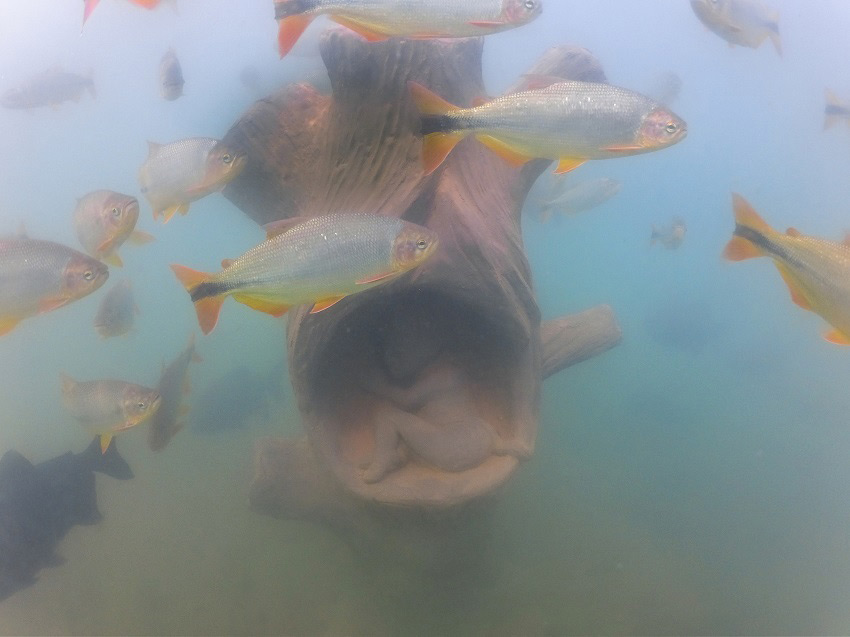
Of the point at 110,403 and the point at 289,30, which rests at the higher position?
the point at 289,30

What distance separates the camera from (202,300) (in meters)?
2.31

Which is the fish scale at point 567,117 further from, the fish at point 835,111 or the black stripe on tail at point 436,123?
the fish at point 835,111

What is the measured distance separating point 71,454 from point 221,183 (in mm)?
3370

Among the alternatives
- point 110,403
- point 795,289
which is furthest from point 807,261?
point 110,403

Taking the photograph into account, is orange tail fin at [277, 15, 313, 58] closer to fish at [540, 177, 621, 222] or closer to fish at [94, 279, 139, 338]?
fish at [94, 279, 139, 338]

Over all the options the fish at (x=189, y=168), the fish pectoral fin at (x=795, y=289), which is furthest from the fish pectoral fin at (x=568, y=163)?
the fish at (x=189, y=168)

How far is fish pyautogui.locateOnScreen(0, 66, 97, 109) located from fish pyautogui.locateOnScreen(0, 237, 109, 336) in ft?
27.9

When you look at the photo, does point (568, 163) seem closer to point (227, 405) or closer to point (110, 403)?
point (110, 403)

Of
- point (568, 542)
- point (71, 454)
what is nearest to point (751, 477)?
point (568, 542)

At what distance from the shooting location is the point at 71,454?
4.74 m

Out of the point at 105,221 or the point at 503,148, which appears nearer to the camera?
the point at 503,148

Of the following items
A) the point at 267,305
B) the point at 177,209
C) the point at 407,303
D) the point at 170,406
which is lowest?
the point at 170,406

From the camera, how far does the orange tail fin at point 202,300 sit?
7.59 ft

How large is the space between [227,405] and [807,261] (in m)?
7.91
